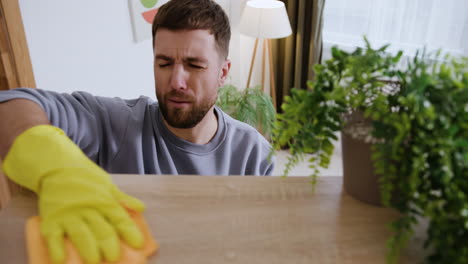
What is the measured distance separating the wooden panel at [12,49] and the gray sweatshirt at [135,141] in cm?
49

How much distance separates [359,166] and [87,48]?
1677 millimetres

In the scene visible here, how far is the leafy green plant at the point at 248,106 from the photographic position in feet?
9.12

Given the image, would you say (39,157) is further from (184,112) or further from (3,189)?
(3,189)

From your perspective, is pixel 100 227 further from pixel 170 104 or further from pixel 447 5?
pixel 447 5

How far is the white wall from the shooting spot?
5.28 ft

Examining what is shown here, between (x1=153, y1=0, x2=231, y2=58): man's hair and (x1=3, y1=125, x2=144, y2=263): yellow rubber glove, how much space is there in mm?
616

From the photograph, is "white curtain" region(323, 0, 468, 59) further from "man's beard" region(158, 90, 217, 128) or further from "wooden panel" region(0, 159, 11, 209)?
"wooden panel" region(0, 159, 11, 209)

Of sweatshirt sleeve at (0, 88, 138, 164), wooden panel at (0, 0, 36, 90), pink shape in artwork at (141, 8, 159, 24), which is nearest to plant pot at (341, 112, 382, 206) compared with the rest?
sweatshirt sleeve at (0, 88, 138, 164)

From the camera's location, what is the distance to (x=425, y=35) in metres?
2.50

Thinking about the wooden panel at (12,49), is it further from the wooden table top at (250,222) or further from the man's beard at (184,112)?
the wooden table top at (250,222)

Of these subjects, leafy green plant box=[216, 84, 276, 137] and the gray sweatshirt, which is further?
leafy green plant box=[216, 84, 276, 137]

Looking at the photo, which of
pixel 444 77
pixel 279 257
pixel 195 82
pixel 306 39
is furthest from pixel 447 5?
pixel 279 257

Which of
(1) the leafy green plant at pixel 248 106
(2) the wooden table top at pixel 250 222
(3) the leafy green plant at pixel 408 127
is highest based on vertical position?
(3) the leafy green plant at pixel 408 127

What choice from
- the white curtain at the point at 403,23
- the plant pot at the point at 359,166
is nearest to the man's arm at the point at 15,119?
the plant pot at the point at 359,166
